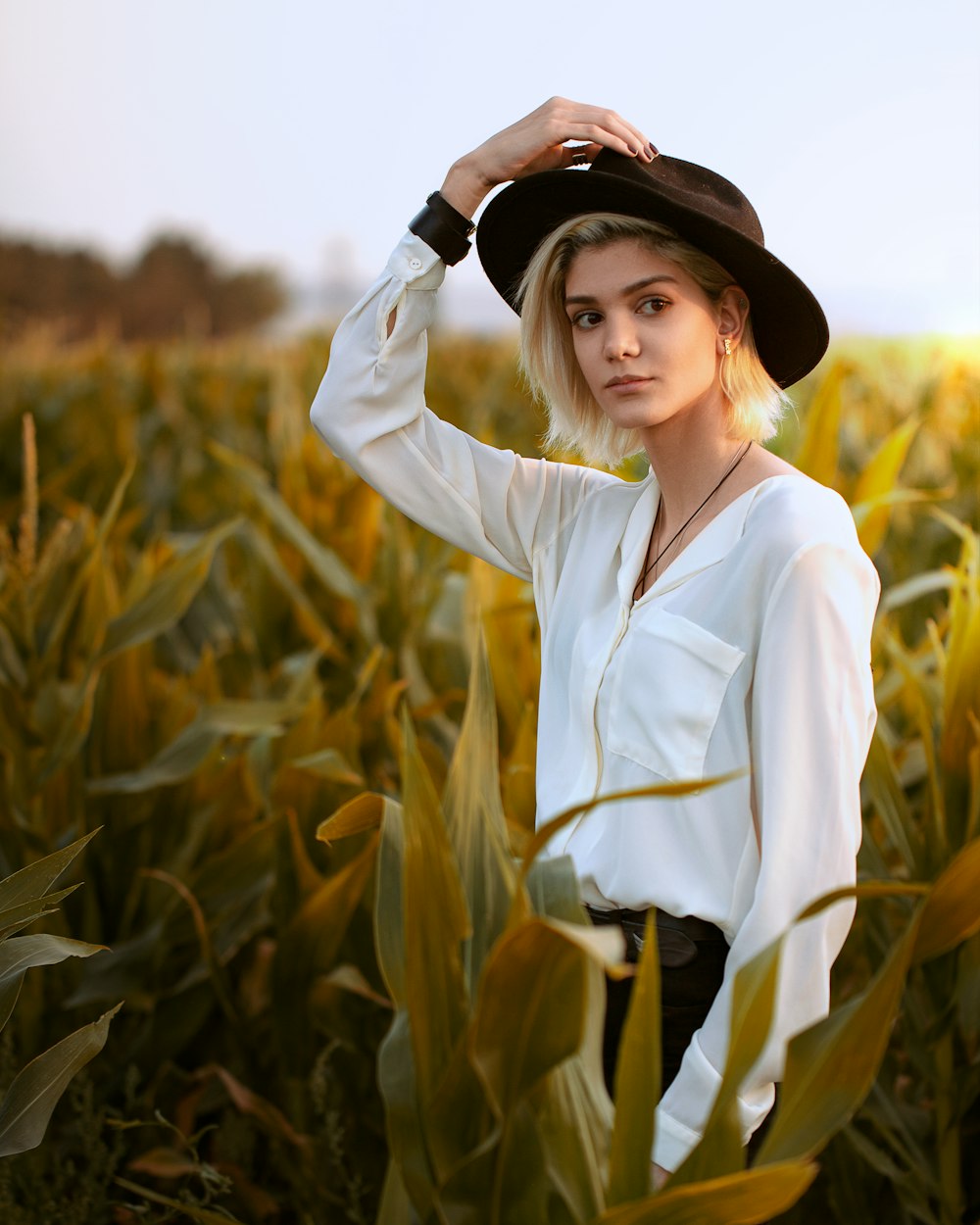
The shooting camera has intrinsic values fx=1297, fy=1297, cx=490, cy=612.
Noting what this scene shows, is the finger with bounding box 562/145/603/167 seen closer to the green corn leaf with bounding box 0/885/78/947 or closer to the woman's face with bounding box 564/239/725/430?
the woman's face with bounding box 564/239/725/430

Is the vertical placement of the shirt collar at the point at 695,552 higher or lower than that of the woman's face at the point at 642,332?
lower

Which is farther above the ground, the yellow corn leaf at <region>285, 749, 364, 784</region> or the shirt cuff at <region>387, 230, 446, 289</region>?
the shirt cuff at <region>387, 230, 446, 289</region>

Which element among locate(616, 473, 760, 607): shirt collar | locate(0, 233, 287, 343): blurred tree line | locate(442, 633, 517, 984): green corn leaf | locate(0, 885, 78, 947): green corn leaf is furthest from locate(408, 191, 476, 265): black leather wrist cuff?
locate(0, 233, 287, 343): blurred tree line

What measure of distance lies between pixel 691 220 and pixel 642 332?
103mm

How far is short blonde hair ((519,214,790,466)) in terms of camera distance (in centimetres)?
115

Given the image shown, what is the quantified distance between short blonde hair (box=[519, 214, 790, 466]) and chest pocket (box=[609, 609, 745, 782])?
0.24m

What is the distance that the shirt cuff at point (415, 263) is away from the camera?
50.2 inches

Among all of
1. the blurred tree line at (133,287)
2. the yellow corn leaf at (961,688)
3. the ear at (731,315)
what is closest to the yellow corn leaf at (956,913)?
the ear at (731,315)

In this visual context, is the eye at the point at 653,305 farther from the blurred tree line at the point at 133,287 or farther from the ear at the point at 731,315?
the blurred tree line at the point at 133,287

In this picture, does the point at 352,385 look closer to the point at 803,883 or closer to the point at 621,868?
the point at 621,868

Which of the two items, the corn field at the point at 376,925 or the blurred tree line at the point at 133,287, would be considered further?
the blurred tree line at the point at 133,287

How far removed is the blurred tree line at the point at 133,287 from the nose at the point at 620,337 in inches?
1179

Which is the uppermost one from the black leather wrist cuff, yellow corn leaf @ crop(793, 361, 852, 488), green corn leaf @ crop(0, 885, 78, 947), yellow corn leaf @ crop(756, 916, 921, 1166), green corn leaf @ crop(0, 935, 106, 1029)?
the black leather wrist cuff

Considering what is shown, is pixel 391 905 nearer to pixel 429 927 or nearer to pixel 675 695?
pixel 429 927
